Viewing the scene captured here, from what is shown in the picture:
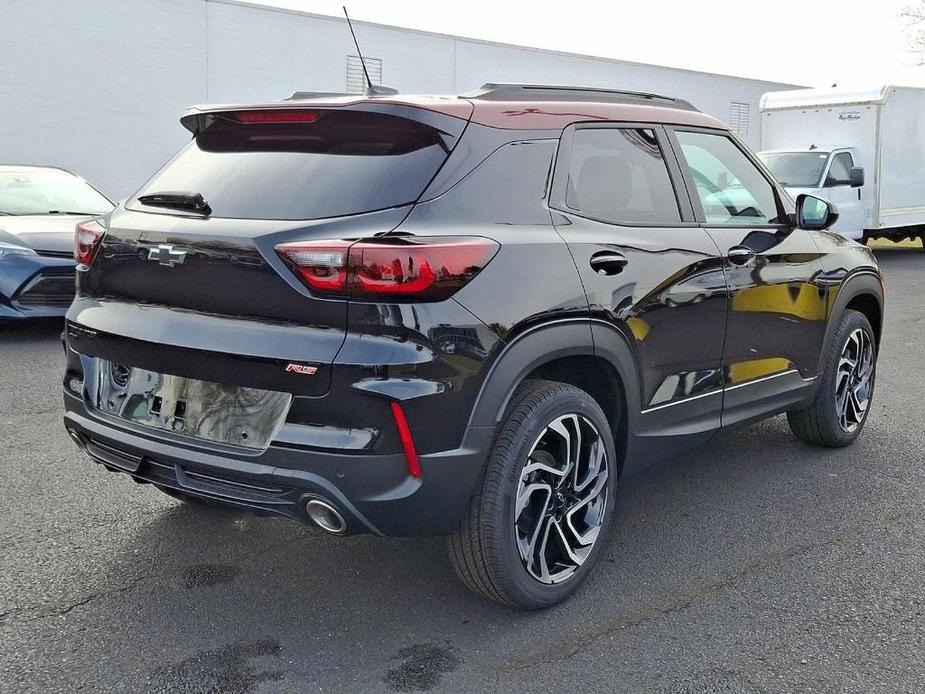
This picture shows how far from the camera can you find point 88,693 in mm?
2732

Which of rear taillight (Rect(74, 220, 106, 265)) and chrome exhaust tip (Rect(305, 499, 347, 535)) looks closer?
chrome exhaust tip (Rect(305, 499, 347, 535))

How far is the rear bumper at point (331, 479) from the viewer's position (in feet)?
9.14

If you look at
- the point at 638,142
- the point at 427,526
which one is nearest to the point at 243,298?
the point at 427,526

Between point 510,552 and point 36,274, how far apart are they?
597 centimetres

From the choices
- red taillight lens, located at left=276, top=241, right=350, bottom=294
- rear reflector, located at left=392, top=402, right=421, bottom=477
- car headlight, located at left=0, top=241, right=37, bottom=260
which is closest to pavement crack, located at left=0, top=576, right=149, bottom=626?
rear reflector, located at left=392, top=402, right=421, bottom=477

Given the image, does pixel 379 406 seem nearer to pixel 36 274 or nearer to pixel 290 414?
pixel 290 414

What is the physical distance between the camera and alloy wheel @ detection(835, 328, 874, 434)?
5.13 metres

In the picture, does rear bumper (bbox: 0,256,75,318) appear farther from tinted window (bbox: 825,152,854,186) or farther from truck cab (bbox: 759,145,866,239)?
tinted window (bbox: 825,152,854,186)

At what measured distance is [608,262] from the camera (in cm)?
341

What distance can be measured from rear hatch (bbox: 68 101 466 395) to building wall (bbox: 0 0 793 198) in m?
13.6

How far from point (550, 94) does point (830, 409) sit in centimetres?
246

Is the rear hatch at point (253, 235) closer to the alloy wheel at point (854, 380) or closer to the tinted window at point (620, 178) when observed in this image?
the tinted window at point (620, 178)

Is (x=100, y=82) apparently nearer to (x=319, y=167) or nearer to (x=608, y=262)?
(x=319, y=167)

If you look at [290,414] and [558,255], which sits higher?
[558,255]
